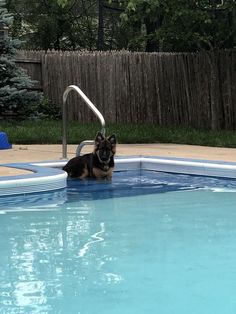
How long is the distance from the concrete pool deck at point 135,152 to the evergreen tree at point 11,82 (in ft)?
11.2

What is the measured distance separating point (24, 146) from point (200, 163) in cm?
414

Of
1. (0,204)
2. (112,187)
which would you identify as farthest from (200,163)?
(0,204)

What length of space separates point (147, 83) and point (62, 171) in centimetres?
938

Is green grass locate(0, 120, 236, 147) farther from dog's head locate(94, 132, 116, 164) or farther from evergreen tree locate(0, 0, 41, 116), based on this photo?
dog's head locate(94, 132, 116, 164)

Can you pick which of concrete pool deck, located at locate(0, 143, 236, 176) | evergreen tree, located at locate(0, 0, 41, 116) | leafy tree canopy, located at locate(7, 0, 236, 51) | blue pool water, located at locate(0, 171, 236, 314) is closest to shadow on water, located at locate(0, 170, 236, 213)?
Result: blue pool water, located at locate(0, 171, 236, 314)

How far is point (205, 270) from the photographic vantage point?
4316 mm

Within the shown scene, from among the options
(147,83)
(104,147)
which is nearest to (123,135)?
(147,83)

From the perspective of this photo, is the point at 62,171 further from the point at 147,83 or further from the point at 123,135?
the point at 147,83

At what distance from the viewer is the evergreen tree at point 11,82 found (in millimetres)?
14961

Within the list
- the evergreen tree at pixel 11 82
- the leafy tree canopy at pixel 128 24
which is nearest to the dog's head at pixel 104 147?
the leafy tree canopy at pixel 128 24

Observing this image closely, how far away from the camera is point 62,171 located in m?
7.86

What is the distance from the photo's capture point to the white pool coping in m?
7.05

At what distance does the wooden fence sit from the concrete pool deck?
12.2 feet

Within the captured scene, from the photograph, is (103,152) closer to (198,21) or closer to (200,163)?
(200,163)
